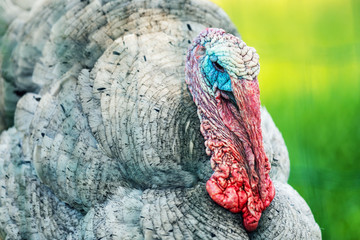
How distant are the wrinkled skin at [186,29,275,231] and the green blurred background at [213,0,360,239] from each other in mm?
1759

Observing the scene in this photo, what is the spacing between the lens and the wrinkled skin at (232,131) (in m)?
2.54

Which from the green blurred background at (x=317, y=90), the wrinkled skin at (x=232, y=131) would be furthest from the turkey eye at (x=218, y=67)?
the green blurred background at (x=317, y=90)

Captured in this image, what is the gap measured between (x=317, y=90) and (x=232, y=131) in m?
2.45

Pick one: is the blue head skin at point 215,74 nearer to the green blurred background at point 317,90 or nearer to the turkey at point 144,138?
the turkey at point 144,138

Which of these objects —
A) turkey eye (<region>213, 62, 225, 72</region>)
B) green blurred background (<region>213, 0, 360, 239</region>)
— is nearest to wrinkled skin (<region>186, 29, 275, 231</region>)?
turkey eye (<region>213, 62, 225, 72</region>)

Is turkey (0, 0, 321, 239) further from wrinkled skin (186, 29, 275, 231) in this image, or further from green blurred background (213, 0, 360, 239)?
green blurred background (213, 0, 360, 239)

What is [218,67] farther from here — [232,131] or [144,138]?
[144,138]

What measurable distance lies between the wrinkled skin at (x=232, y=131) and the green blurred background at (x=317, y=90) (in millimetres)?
1759

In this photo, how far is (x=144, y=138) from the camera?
8.88 feet

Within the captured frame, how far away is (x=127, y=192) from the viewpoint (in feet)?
9.03

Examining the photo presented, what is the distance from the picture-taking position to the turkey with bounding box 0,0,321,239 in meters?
2.60

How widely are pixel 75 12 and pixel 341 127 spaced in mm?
2402

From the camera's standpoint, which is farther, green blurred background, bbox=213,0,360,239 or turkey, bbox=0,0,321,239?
green blurred background, bbox=213,0,360,239

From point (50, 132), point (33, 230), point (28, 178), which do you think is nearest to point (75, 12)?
point (50, 132)
